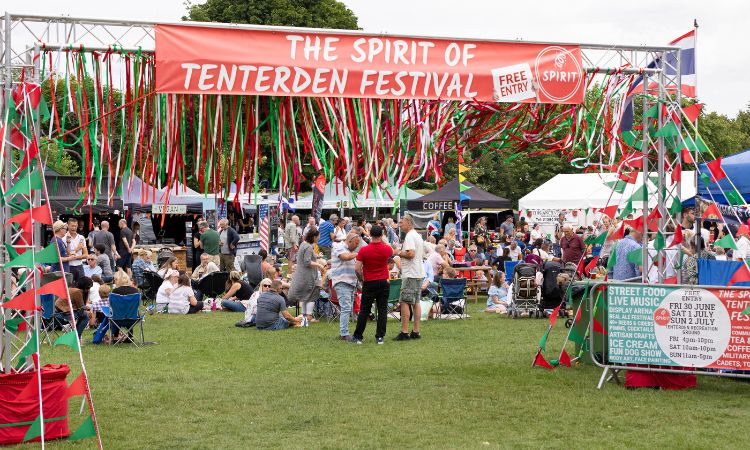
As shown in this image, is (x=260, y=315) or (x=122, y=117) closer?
(x=122, y=117)

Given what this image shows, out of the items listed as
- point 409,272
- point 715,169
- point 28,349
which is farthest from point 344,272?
point 28,349

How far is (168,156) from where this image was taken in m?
8.22

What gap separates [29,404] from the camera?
7145 mm

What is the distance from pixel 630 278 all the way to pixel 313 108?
15.1ft

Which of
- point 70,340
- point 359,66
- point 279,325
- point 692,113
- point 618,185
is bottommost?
point 279,325

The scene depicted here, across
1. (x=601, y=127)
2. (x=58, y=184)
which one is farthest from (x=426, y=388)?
(x=58, y=184)

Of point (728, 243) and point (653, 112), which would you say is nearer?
point (728, 243)

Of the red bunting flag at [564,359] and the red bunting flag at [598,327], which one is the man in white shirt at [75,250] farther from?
the red bunting flag at [598,327]

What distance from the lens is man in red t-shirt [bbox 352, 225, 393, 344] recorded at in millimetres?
12328

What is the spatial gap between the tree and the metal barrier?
32125mm

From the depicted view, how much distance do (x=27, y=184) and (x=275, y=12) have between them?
34.1m

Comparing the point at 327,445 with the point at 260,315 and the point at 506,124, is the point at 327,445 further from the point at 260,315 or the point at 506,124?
the point at 260,315

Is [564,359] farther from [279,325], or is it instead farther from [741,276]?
[279,325]

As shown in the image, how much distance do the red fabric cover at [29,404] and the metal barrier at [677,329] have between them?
5.10 metres
